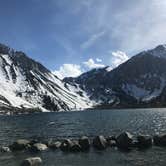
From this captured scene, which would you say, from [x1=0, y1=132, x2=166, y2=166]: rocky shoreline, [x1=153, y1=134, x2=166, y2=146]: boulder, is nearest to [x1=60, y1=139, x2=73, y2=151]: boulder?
[x1=0, y1=132, x2=166, y2=166]: rocky shoreline

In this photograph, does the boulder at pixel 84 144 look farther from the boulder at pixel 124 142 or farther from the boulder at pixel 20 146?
the boulder at pixel 20 146

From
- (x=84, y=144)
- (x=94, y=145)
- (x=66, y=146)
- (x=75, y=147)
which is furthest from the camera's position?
(x=94, y=145)

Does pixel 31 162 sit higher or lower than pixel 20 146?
lower

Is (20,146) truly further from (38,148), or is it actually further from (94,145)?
(94,145)

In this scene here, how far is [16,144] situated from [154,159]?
2880 centimetres

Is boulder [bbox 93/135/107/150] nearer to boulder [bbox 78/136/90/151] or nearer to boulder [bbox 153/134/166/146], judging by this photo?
boulder [bbox 78/136/90/151]

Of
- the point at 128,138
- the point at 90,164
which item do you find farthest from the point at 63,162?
the point at 128,138

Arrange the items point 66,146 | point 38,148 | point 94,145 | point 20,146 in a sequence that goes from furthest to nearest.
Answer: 1. point 20,146
2. point 94,145
3. point 38,148
4. point 66,146

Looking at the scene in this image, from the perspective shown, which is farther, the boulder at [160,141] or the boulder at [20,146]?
the boulder at [20,146]

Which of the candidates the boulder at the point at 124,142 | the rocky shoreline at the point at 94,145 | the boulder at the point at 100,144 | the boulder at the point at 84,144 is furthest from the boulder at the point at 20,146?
the boulder at the point at 124,142

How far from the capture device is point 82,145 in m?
61.2

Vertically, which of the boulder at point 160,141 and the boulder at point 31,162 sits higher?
the boulder at point 160,141

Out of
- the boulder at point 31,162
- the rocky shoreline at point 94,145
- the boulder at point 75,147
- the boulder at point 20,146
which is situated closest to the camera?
the boulder at point 31,162

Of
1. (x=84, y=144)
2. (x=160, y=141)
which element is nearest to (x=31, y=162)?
(x=84, y=144)
